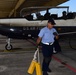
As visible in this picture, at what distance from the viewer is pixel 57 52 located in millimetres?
12555

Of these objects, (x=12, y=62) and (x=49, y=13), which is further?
(x=49, y=13)

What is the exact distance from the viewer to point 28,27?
42.7ft

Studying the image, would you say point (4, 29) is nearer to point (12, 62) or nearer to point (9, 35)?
point (9, 35)

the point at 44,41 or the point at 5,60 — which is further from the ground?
the point at 44,41

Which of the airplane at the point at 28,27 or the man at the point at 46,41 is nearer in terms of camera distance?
→ the man at the point at 46,41

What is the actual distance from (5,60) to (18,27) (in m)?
3.13

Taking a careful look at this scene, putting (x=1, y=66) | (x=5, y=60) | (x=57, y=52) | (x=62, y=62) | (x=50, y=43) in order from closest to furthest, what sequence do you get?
(x=50, y=43), (x=1, y=66), (x=62, y=62), (x=5, y=60), (x=57, y=52)

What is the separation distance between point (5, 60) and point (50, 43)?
3.61 metres

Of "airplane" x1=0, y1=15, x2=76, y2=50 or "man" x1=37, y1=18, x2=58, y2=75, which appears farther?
"airplane" x1=0, y1=15, x2=76, y2=50

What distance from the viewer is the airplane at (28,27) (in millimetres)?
12891

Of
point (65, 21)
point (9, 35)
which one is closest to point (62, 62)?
point (65, 21)

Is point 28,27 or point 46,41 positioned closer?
point 46,41

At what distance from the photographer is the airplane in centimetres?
1289

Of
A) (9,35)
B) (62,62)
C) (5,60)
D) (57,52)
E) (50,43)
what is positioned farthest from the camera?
(9,35)
